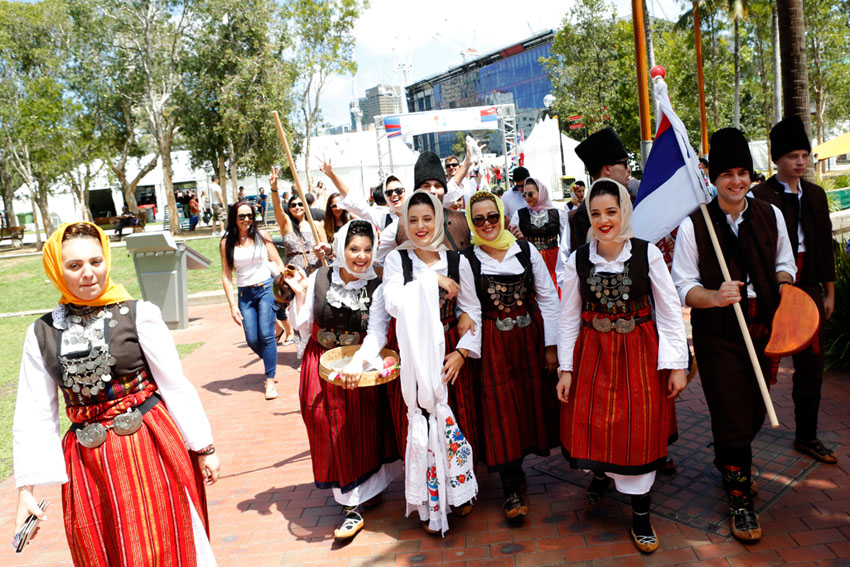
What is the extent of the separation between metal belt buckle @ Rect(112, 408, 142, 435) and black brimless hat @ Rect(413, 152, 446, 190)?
3.26 meters

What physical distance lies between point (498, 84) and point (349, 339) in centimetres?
12373

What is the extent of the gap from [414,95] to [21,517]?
511ft

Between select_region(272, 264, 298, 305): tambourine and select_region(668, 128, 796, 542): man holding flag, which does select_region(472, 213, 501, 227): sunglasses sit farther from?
select_region(272, 264, 298, 305): tambourine

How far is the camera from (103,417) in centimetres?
287

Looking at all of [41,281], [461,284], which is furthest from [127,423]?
[41,281]

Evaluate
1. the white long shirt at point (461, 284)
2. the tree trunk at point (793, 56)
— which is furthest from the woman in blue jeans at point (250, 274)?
the tree trunk at point (793, 56)

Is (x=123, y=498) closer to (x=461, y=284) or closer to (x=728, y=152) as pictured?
(x=461, y=284)

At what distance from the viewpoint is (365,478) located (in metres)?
4.11

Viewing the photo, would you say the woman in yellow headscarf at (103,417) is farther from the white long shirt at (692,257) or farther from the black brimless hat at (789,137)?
the black brimless hat at (789,137)

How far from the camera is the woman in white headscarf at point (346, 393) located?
3.98m

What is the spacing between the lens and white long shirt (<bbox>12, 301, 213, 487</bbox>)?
277 centimetres

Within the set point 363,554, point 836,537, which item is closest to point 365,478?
point 363,554

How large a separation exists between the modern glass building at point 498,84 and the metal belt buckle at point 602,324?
313 feet

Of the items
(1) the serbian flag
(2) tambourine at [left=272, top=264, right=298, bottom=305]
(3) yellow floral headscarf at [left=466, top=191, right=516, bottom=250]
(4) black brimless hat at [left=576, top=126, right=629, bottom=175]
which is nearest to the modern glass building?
(4) black brimless hat at [left=576, top=126, right=629, bottom=175]
